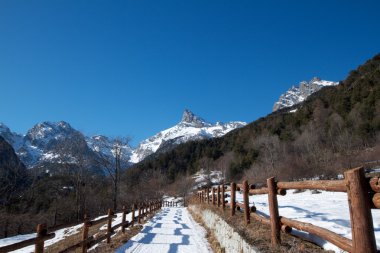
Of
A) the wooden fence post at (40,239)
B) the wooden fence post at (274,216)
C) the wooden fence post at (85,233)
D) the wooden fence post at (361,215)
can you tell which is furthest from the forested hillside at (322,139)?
the wooden fence post at (361,215)

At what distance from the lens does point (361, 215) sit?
332cm

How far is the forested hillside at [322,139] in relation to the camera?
45.8 meters

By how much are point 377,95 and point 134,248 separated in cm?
6682

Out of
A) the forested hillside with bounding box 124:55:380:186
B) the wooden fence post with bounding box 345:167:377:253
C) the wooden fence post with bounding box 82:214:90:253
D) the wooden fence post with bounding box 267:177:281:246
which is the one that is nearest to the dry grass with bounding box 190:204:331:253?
the wooden fence post with bounding box 267:177:281:246

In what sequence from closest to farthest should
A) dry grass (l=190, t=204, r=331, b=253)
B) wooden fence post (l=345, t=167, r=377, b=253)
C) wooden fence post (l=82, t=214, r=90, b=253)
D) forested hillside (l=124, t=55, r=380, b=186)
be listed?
wooden fence post (l=345, t=167, r=377, b=253) → dry grass (l=190, t=204, r=331, b=253) → wooden fence post (l=82, t=214, r=90, b=253) → forested hillside (l=124, t=55, r=380, b=186)

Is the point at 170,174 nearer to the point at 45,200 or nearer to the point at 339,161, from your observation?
the point at 45,200

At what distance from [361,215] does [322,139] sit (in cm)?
7235

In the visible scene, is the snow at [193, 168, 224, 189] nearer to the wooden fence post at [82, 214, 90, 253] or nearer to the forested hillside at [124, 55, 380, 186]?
the forested hillside at [124, 55, 380, 186]

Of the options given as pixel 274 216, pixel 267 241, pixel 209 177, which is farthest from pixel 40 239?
pixel 209 177

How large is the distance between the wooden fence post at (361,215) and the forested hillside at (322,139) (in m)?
35.4

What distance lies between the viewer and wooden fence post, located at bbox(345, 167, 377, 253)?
3295 mm

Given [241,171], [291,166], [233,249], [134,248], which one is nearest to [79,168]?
[291,166]

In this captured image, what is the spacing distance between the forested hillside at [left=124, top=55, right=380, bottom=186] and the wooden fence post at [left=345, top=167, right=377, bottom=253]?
35441 millimetres

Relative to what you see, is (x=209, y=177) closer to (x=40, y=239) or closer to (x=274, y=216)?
(x=40, y=239)
